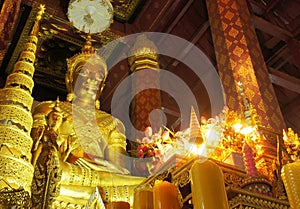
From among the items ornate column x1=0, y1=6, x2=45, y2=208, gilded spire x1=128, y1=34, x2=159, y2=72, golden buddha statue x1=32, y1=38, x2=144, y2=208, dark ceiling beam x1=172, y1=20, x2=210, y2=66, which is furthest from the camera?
dark ceiling beam x1=172, y1=20, x2=210, y2=66

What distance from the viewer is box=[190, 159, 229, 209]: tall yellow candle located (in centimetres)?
61

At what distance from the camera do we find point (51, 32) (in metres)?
4.57

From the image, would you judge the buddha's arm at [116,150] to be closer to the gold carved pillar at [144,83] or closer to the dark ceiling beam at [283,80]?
the gold carved pillar at [144,83]

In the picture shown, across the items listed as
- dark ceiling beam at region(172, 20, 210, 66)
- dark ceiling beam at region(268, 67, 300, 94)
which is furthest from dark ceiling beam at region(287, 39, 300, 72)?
dark ceiling beam at region(172, 20, 210, 66)

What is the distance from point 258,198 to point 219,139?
684 mm

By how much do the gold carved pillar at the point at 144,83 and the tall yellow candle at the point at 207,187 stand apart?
3300 mm

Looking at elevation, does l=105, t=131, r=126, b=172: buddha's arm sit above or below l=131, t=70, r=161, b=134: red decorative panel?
below

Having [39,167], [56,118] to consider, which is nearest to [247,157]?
[39,167]

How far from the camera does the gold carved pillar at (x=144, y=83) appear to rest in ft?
13.4

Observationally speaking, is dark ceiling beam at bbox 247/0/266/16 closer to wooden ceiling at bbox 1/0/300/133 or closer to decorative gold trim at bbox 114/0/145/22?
wooden ceiling at bbox 1/0/300/133

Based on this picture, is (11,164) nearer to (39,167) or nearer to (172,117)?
(39,167)

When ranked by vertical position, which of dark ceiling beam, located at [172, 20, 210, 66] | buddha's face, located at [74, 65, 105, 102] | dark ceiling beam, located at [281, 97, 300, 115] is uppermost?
dark ceiling beam, located at [172, 20, 210, 66]

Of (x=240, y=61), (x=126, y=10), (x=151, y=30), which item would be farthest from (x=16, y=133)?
(x=126, y=10)

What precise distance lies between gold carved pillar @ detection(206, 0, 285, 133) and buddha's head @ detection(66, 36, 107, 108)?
3.78 feet
